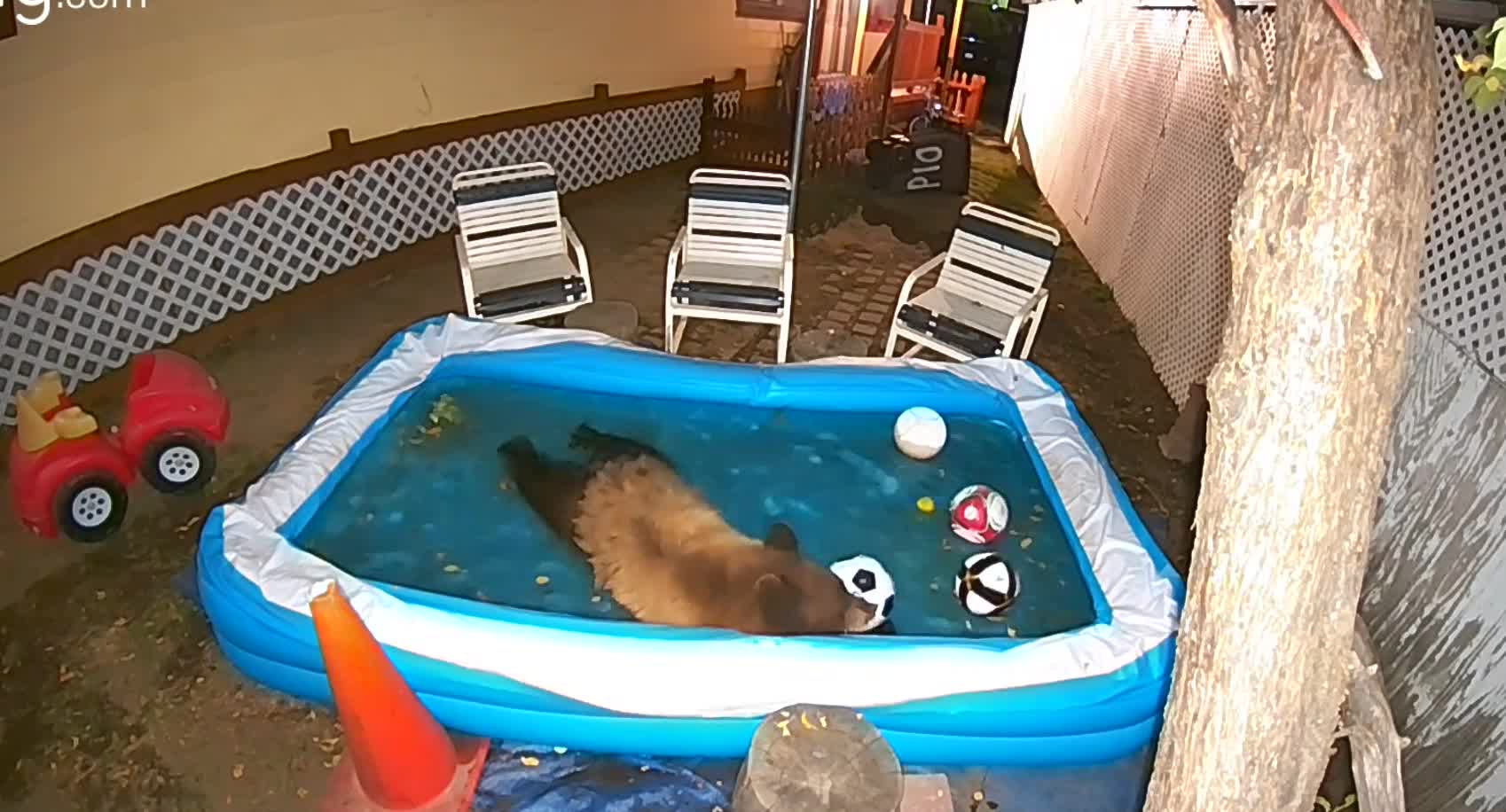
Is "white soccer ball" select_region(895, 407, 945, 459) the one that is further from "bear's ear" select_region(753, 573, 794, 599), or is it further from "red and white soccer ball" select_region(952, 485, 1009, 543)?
"bear's ear" select_region(753, 573, 794, 599)

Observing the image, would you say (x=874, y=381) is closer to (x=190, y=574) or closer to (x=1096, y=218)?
(x=190, y=574)

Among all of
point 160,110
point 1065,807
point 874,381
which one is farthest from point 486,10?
point 1065,807

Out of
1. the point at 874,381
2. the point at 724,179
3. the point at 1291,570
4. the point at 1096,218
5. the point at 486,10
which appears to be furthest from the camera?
the point at 1096,218

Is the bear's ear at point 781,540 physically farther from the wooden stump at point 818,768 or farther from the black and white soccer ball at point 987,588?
the wooden stump at point 818,768

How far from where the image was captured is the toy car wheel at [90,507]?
166 inches

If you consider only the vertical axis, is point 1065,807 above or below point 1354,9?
below

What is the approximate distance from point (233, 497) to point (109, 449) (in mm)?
571

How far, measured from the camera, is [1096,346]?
7328 millimetres

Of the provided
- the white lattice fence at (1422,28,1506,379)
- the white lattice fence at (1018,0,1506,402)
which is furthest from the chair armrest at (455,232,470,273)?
the white lattice fence at (1422,28,1506,379)

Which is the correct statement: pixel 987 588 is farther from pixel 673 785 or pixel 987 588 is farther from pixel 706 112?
pixel 706 112

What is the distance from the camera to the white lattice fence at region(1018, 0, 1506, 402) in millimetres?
3875

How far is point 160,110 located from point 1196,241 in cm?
616

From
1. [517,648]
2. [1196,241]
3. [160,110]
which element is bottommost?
[517,648]

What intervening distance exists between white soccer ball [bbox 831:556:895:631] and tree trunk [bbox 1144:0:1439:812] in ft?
6.14
